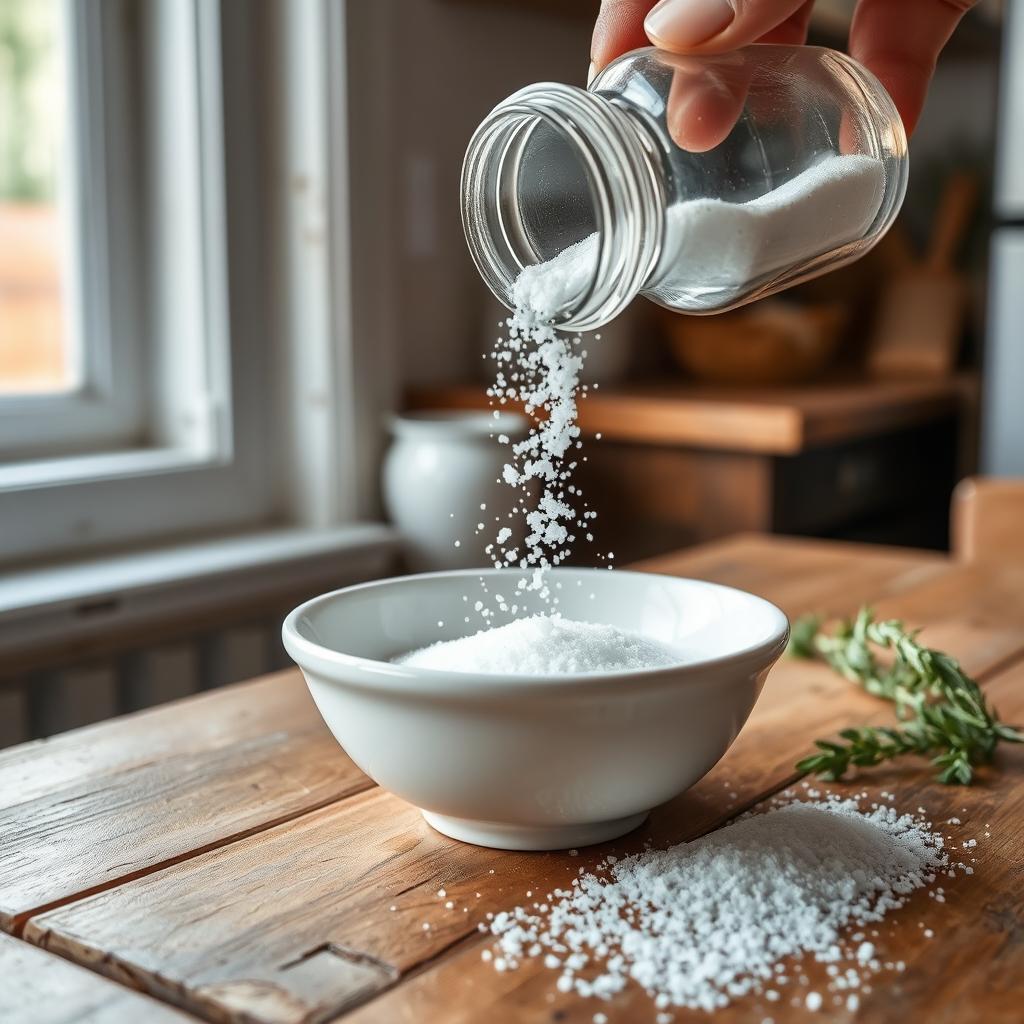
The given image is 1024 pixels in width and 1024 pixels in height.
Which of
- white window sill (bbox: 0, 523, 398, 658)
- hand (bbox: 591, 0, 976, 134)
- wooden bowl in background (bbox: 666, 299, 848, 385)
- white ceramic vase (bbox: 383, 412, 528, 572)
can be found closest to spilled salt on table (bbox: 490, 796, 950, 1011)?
hand (bbox: 591, 0, 976, 134)

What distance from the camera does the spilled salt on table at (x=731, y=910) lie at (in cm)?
56

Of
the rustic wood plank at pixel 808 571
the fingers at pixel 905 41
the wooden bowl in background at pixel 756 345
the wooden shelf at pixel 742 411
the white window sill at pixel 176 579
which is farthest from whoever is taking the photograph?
the wooden bowl in background at pixel 756 345

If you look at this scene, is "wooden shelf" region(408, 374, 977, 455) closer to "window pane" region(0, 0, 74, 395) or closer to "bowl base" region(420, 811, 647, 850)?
"window pane" region(0, 0, 74, 395)

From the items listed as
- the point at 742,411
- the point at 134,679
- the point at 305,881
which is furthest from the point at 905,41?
the point at 134,679

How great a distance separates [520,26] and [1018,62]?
97 cm

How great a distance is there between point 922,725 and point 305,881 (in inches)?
17.3

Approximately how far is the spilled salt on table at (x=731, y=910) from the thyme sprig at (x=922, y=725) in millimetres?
92

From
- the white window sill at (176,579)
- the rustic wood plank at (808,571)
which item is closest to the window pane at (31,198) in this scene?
the white window sill at (176,579)

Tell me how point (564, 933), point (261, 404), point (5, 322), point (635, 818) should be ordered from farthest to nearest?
point (261, 404)
point (5, 322)
point (635, 818)
point (564, 933)

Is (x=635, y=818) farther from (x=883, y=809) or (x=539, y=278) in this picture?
(x=539, y=278)

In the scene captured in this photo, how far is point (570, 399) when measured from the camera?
2.64ft

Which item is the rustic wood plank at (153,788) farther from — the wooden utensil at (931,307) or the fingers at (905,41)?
the wooden utensil at (931,307)

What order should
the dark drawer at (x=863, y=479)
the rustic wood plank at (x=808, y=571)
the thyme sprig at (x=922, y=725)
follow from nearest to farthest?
the thyme sprig at (x=922, y=725) → the rustic wood plank at (x=808, y=571) → the dark drawer at (x=863, y=479)

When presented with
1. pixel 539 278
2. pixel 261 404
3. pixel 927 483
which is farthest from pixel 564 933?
pixel 927 483
